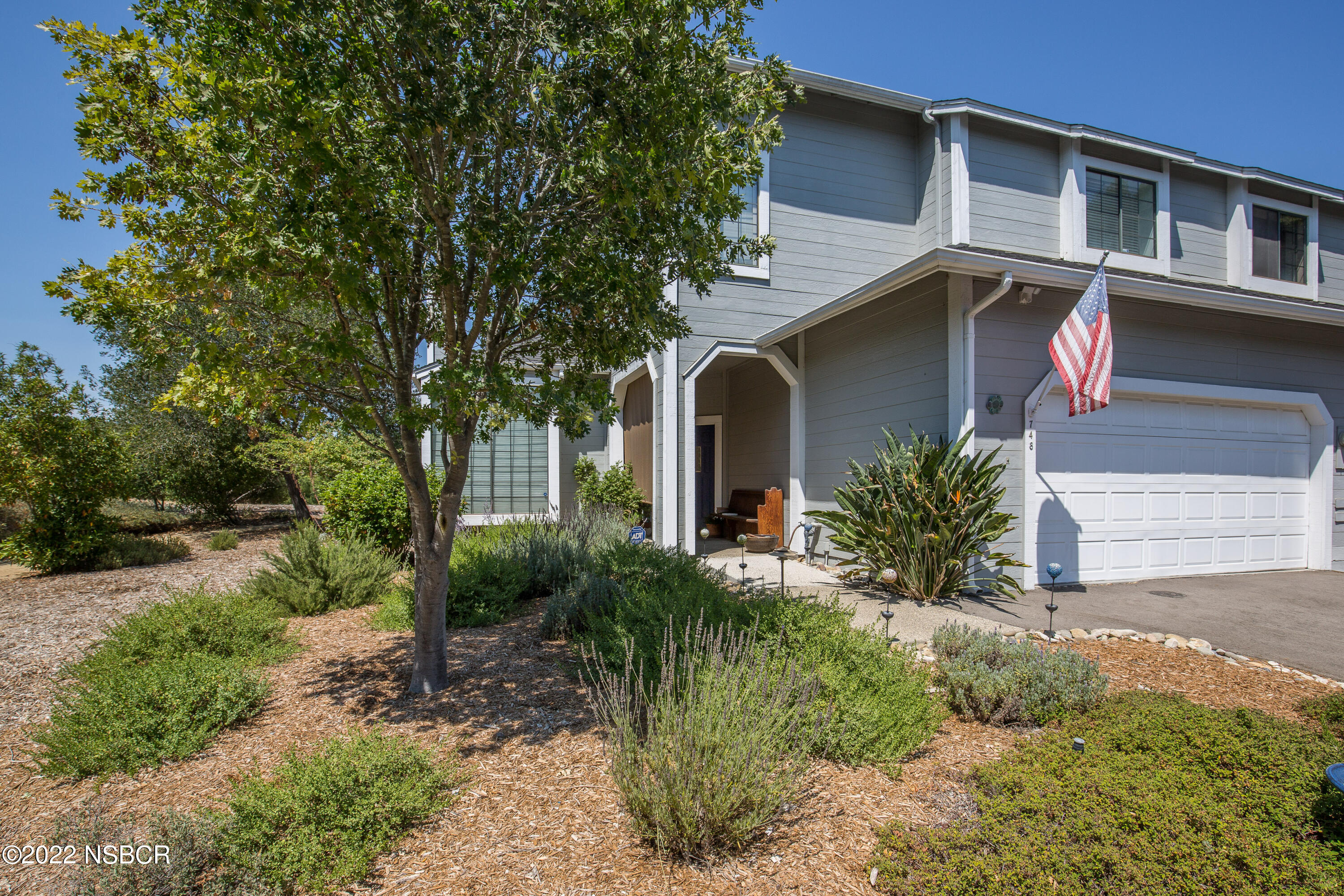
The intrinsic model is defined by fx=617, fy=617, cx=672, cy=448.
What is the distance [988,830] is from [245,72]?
452 centimetres

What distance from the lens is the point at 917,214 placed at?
32.8ft

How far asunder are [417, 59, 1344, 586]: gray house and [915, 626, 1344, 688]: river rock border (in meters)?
1.49

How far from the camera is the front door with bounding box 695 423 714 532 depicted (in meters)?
12.9

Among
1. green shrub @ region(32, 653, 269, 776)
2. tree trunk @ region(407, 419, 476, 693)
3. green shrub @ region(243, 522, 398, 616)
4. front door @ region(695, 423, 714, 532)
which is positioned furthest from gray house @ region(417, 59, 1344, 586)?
green shrub @ region(32, 653, 269, 776)

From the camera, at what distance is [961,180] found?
9.03 meters

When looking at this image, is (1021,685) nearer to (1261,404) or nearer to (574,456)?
(1261,404)

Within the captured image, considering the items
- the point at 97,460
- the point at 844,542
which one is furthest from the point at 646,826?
the point at 97,460

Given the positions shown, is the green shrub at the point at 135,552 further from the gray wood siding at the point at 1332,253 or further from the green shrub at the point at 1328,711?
the gray wood siding at the point at 1332,253

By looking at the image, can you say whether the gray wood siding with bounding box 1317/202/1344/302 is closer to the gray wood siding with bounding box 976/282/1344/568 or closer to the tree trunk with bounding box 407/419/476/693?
the gray wood siding with bounding box 976/282/1344/568

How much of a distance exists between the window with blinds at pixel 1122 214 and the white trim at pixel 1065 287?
1427 millimetres

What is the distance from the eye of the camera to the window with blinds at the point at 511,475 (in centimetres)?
1165

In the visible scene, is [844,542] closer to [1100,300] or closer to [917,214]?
[1100,300]

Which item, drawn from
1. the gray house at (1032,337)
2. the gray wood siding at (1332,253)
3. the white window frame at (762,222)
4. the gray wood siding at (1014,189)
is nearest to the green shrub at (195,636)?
the gray house at (1032,337)

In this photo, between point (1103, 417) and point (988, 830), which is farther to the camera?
point (1103, 417)
